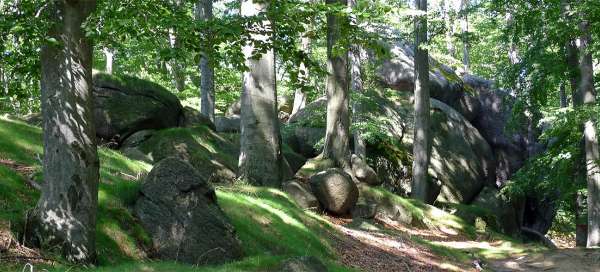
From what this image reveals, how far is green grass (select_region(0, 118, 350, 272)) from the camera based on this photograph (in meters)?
7.31

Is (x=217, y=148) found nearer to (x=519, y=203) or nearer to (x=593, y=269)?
(x=593, y=269)

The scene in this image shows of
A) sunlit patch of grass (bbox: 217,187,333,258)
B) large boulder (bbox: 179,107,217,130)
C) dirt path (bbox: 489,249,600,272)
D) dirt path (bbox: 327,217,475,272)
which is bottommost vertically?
dirt path (bbox: 489,249,600,272)

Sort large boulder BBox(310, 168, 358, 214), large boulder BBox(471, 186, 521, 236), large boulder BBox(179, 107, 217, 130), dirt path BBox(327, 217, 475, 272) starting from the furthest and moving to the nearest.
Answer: large boulder BBox(471, 186, 521, 236)
large boulder BBox(179, 107, 217, 130)
large boulder BBox(310, 168, 358, 214)
dirt path BBox(327, 217, 475, 272)

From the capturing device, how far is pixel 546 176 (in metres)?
19.6

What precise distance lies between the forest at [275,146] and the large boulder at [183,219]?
3cm

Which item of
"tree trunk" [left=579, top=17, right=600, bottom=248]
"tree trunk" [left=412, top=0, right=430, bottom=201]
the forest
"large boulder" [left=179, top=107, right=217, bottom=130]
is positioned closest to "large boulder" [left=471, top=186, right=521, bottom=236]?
the forest

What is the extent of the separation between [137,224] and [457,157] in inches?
933

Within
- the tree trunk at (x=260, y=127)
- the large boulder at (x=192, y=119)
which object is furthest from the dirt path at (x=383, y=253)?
the large boulder at (x=192, y=119)

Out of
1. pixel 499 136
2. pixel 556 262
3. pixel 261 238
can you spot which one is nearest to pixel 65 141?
pixel 261 238

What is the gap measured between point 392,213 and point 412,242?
3.82 meters

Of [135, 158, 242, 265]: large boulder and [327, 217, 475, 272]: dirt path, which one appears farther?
[327, 217, 475, 272]: dirt path

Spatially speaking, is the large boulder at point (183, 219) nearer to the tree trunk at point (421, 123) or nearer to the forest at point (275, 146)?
the forest at point (275, 146)

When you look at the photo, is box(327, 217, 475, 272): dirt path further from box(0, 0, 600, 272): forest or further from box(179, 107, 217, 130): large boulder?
box(179, 107, 217, 130): large boulder

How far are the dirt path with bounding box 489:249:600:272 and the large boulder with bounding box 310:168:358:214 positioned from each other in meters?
4.57
